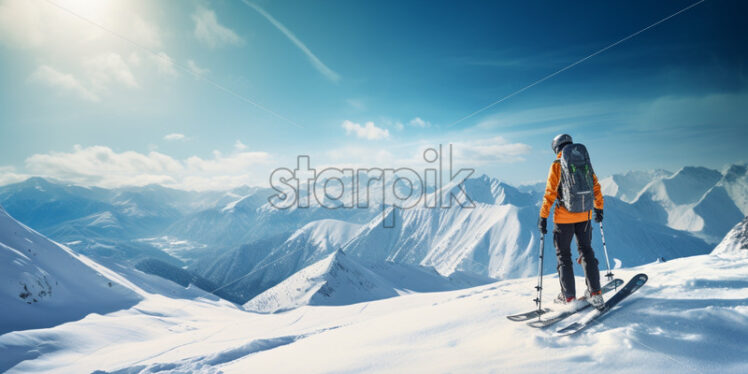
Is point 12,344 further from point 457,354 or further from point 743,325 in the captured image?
point 743,325

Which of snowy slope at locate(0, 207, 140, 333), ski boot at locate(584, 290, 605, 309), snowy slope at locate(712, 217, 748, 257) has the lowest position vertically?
snowy slope at locate(0, 207, 140, 333)

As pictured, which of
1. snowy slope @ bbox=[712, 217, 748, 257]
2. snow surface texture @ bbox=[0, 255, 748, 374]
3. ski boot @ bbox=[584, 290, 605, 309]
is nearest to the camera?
snow surface texture @ bbox=[0, 255, 748, 374]

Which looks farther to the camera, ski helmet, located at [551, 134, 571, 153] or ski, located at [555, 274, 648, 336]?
ski helmet, located at [551, 134, 571, 153]

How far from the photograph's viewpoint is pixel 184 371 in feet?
24.7

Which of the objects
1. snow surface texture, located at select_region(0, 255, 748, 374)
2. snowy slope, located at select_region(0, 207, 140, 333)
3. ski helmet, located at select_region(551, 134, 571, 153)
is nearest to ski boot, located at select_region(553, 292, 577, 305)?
snow surface texture, located at select_region(0, 255, 748, 374)

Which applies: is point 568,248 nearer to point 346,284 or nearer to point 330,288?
point 346,284

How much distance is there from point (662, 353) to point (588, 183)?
315cm

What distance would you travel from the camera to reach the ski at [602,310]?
17.1 ft

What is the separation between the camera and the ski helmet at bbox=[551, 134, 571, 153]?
6.72 metres

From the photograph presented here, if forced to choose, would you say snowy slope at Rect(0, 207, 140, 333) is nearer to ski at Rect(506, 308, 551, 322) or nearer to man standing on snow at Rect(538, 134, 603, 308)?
ski at Rect(506, 308, 551, 322)

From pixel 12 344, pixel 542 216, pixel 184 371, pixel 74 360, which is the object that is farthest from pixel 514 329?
pixel 12 344

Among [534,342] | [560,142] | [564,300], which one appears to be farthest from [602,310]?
[560,142]

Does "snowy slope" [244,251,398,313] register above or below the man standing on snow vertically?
below

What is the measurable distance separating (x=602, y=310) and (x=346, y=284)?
118 metres
